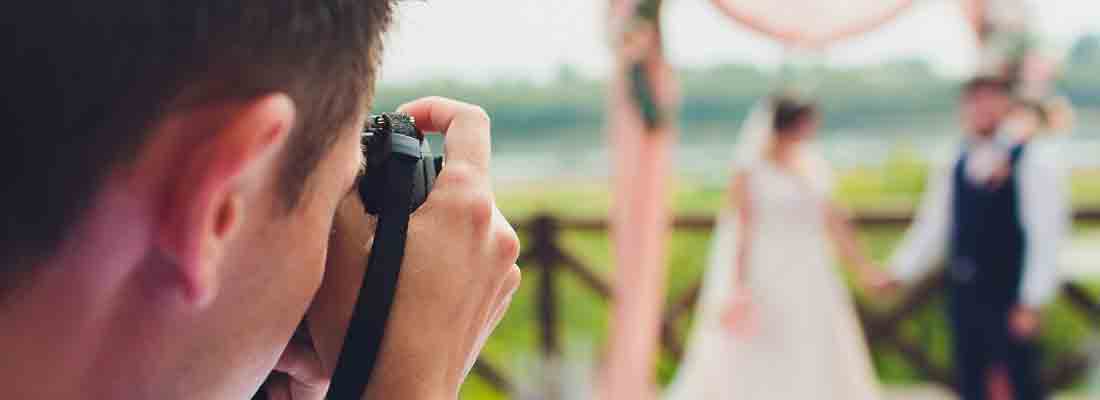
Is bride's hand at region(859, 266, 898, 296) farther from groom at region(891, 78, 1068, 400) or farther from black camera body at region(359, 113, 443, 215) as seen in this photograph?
black camera body at region(359, 113, 443, 215)

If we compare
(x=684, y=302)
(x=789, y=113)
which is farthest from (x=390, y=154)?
(x=684, y=302)

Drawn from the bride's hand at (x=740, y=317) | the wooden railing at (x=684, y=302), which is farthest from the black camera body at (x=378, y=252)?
the wooden railing at (x=684, y=302)

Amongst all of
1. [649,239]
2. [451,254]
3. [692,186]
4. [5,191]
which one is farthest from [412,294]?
[692,186]

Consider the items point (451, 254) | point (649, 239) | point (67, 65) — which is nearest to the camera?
point (67, 65)

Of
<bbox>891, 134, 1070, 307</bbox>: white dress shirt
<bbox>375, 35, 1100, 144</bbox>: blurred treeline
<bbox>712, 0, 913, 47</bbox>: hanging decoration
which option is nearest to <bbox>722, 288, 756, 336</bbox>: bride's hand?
<bbox>375, 35, 1100, 144</bbox>: blurred treeline

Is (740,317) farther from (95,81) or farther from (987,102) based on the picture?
(95,81)

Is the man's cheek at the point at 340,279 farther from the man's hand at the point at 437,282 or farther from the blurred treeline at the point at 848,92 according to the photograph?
the blurred treeline at the point at 848,92

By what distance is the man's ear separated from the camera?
237 millimetres

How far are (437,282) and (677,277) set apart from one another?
10.9 ft

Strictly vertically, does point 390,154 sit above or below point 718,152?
above

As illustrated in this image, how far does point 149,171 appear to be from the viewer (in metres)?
0.24

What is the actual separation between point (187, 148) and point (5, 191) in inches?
1.6

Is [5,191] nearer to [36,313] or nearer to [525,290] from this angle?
[36,313]

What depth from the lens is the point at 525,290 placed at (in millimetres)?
3598
